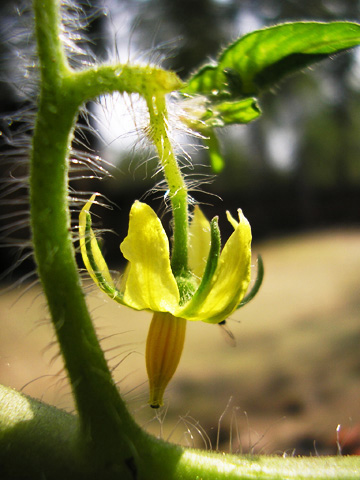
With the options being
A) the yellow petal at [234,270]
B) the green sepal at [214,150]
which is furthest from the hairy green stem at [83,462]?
the green sepal at [214,150]

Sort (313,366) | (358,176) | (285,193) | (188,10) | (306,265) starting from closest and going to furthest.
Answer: (313,366) < (306,265) < (188,10) < (285,193) < (358,176)

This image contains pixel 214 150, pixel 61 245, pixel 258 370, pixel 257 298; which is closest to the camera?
pixel 61 245

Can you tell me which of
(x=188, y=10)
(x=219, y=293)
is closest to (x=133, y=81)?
(x=219, y=293)

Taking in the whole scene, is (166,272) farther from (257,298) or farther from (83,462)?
(257,298)

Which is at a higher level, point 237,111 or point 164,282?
point 237,111

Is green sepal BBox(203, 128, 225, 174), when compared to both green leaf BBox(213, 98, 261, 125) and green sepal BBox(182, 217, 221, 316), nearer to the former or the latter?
green leaf BBox(213, 98, 261, 125)

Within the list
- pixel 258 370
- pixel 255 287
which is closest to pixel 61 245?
pixel 255 287

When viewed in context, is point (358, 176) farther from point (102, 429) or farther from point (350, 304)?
point (102, 429)
